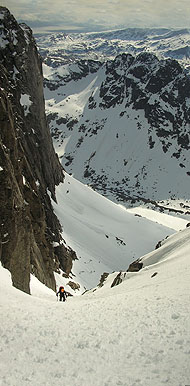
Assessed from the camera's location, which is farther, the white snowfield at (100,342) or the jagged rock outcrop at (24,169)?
the jagged rock outcrop at (24,169)

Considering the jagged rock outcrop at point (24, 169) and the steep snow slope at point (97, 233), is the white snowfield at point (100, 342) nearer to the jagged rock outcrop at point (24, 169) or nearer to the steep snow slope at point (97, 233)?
the jagged rock outcrop at point (24, 169)

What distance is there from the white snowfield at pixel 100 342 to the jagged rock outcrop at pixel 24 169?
30.8 ft

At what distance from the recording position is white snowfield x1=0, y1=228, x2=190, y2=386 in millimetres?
9391

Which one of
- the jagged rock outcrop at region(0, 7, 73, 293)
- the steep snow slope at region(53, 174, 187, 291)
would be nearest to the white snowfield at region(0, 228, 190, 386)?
the jagged rock outcrop at region(0, 7, 73, 293)

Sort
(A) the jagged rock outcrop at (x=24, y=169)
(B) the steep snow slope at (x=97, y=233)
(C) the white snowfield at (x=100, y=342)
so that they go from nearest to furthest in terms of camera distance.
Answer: (C) the white snowfield at (x=100, y=342) → (A) the jagged rock outcrop at (x=24, y=169) → (B) the steep snow slope at (x=97, y=233)

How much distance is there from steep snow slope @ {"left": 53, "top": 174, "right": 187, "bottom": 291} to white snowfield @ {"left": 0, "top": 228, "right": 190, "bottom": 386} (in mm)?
40375

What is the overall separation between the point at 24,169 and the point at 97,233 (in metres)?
34.8

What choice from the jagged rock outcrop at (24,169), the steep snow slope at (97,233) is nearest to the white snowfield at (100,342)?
the jagged rock outcrop at (24,169)

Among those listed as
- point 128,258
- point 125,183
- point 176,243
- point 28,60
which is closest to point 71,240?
point 128,258

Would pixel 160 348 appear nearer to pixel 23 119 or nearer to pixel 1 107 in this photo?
pixel 1 107

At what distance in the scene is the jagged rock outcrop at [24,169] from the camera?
24062 millimetres

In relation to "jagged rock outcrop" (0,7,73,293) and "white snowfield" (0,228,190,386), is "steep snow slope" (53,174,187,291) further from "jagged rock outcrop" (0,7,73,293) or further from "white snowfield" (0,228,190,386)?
"white snowfield" (0,228,190,386)

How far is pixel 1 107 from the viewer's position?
30.2m

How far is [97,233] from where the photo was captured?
→ 72312mm
